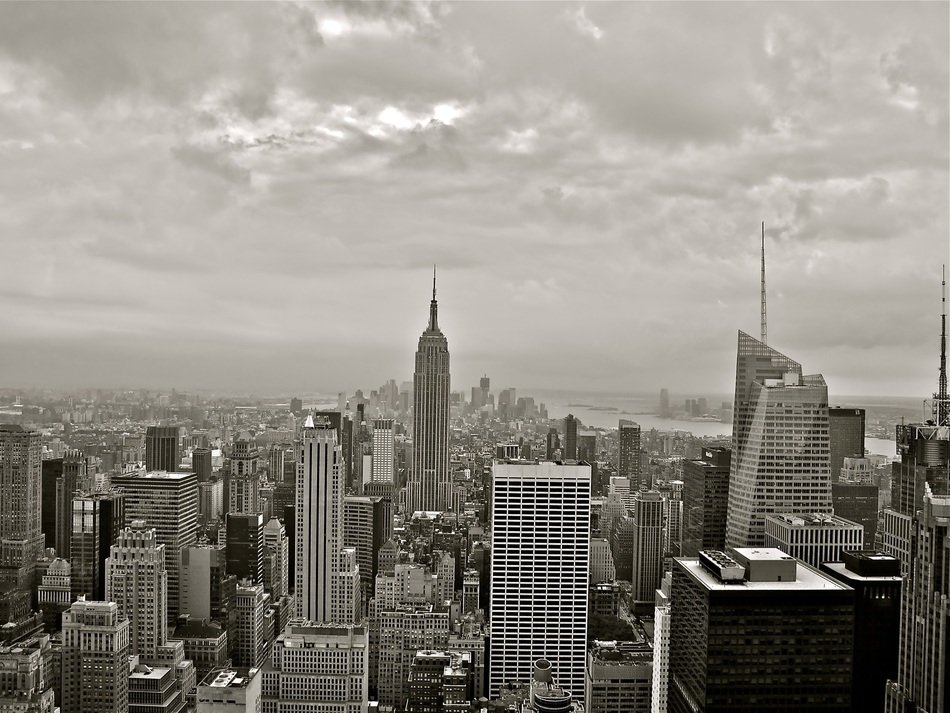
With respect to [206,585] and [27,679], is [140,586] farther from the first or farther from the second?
[27,679]

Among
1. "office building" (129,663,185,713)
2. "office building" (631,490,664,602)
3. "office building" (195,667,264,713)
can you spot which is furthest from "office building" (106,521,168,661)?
"office building" (631,490,664,602)

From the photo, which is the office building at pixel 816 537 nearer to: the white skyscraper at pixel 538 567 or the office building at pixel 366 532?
the white skyscraper at pixel 538 567

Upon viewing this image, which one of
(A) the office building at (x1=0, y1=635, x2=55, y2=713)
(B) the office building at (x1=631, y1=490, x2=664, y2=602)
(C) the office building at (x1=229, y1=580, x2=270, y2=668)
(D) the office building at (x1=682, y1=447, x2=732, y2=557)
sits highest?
(D) the office building at (x1=682, y1=447, x2=732, y2=557)

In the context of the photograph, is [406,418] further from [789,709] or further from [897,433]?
[789,709]

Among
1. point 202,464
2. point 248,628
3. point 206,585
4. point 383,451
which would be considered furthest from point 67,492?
point 383,451

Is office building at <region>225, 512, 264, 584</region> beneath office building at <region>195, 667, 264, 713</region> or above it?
above

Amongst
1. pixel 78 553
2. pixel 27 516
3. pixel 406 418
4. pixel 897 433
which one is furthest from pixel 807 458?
pixel 27 516

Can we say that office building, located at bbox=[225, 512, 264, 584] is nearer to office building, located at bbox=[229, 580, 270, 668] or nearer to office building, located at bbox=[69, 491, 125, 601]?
office building, located at bbox=[229, 580, 270, 668]
